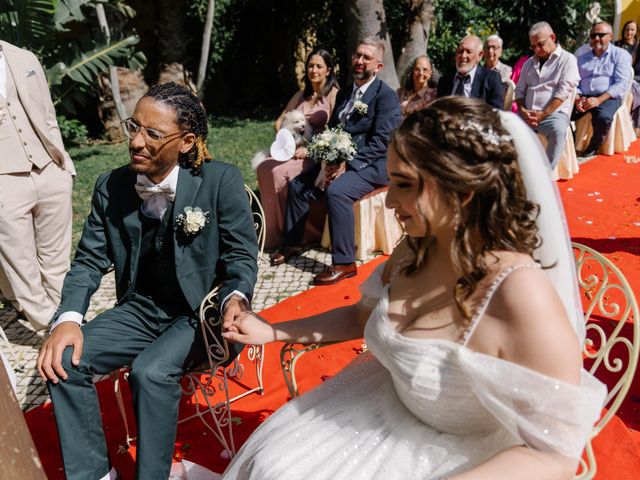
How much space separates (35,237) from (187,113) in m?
2.43

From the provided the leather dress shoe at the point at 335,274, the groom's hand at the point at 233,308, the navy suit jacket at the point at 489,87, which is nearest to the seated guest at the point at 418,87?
the navy suit jacket at the point at 489,87

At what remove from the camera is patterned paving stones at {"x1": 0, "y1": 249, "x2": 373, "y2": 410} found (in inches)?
156

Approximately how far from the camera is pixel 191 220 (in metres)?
2.79

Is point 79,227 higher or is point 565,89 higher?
point 565,89

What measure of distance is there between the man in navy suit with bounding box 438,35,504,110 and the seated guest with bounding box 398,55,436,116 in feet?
1.39

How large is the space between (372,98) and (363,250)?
161cm

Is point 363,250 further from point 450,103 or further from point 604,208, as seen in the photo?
point 450,103

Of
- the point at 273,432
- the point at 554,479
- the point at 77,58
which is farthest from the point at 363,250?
Result: the point at 77,58

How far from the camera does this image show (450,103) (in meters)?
1.63

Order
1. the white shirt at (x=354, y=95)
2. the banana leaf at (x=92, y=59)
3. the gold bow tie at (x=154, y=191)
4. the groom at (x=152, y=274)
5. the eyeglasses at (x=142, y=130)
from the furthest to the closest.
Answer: the banana leaf at (x=92, y=59)
the white shirt at (x=354, y=95)
the gold bow tie at (x=154, y=191)
the eyeglasses at (x=142, y=130)
the groom at (x=152, y=274)

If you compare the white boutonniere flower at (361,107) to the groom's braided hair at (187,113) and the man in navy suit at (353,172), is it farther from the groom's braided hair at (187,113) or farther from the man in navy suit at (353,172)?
the groom's braided hair at (187,113)

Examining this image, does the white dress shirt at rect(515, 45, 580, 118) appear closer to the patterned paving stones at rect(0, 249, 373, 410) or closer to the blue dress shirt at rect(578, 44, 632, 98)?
the blue dress shirt at rect(578, 44, 632, 98)

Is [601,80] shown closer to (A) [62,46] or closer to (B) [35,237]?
(B) [35,237]

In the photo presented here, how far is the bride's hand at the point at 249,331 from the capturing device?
222cm
